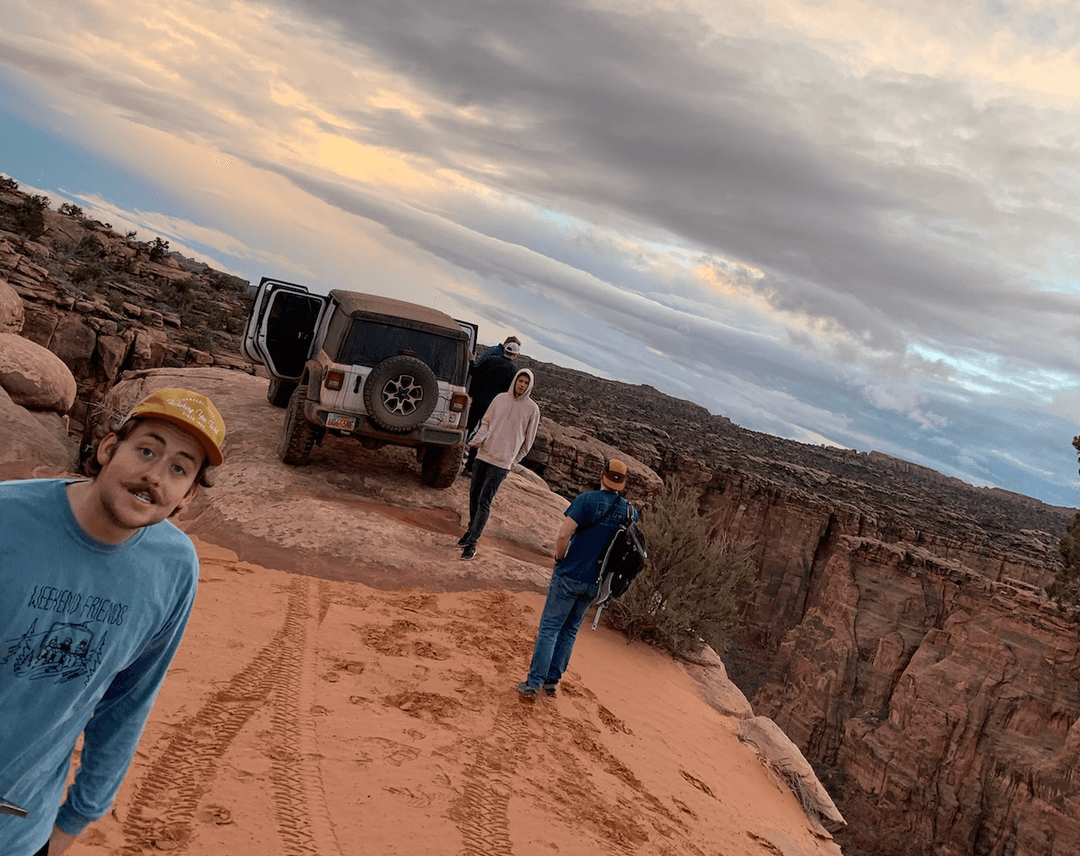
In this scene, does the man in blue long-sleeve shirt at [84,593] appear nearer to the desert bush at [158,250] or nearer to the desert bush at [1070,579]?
the desert bush at [1070,579]

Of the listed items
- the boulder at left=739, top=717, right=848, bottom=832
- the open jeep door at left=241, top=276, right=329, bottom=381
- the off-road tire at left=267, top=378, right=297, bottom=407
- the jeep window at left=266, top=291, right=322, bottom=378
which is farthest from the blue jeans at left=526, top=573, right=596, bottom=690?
the off-road tire at left=267, top=378, right=297, bottom=407

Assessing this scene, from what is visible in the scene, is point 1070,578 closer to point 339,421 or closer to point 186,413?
point 339,421

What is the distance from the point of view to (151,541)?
170cm

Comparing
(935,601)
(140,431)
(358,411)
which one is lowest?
(935,601)

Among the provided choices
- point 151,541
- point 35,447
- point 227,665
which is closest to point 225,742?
point 227,665

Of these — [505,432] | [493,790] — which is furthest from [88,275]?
[493,790]

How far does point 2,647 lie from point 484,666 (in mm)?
4697

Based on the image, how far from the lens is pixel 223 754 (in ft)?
12.5

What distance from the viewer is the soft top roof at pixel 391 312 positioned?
952 centimetres

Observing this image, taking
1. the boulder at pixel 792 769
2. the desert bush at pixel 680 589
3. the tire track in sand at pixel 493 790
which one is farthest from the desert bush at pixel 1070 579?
the tire track in sand at pixel 493 790

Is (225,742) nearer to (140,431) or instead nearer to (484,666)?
(484,666)

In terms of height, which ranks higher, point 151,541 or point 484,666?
point 151,541

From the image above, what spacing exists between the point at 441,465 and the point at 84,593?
8.94 meters

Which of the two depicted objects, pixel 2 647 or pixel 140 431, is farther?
pixel 140 431
